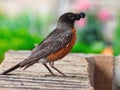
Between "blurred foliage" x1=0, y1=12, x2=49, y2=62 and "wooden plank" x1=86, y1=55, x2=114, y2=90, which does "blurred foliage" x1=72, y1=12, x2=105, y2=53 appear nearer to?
"blurred foliage" x1=0, y1=12, x2=49, y2=62

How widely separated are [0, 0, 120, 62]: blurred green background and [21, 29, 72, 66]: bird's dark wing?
1061 millimetres

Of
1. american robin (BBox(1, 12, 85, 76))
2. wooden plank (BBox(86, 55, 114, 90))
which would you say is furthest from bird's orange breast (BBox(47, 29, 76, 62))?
wooden plank (BBox(86, 55, 114, 90))

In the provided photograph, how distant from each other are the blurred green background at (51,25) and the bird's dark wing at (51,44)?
1061 mm

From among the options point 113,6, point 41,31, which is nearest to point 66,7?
point 113,6

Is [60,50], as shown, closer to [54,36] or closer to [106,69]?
[54,36]

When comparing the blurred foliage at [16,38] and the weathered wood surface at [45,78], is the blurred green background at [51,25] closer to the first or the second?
the blurred foliage at [16,38]

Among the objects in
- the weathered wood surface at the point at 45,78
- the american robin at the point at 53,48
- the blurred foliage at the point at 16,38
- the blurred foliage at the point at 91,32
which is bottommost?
the blurred foliage at the point at 91,32

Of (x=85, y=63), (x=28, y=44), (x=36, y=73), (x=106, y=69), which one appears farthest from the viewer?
(x=28, y=44)

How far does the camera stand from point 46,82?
16.2 ft

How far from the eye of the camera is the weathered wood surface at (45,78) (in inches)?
187

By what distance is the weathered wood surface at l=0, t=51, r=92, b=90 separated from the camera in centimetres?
475

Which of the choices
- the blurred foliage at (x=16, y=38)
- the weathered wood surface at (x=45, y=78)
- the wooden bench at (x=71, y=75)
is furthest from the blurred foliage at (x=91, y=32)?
the weathered wood surface at (x=45, y=78)

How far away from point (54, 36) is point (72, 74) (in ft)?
1.02

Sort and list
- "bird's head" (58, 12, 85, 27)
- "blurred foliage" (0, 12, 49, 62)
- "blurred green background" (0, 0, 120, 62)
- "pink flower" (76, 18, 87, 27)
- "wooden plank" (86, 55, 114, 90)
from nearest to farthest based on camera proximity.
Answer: "bird's head" (58, 12, 85, 27) < "wooden plank" (86, 55, 114, 90) < "blurred foliage" (0, 12, 49, 62) < "blurred green background" (0, 0, 120, 62) < "pink flower" (76, 18, 87, 27)
